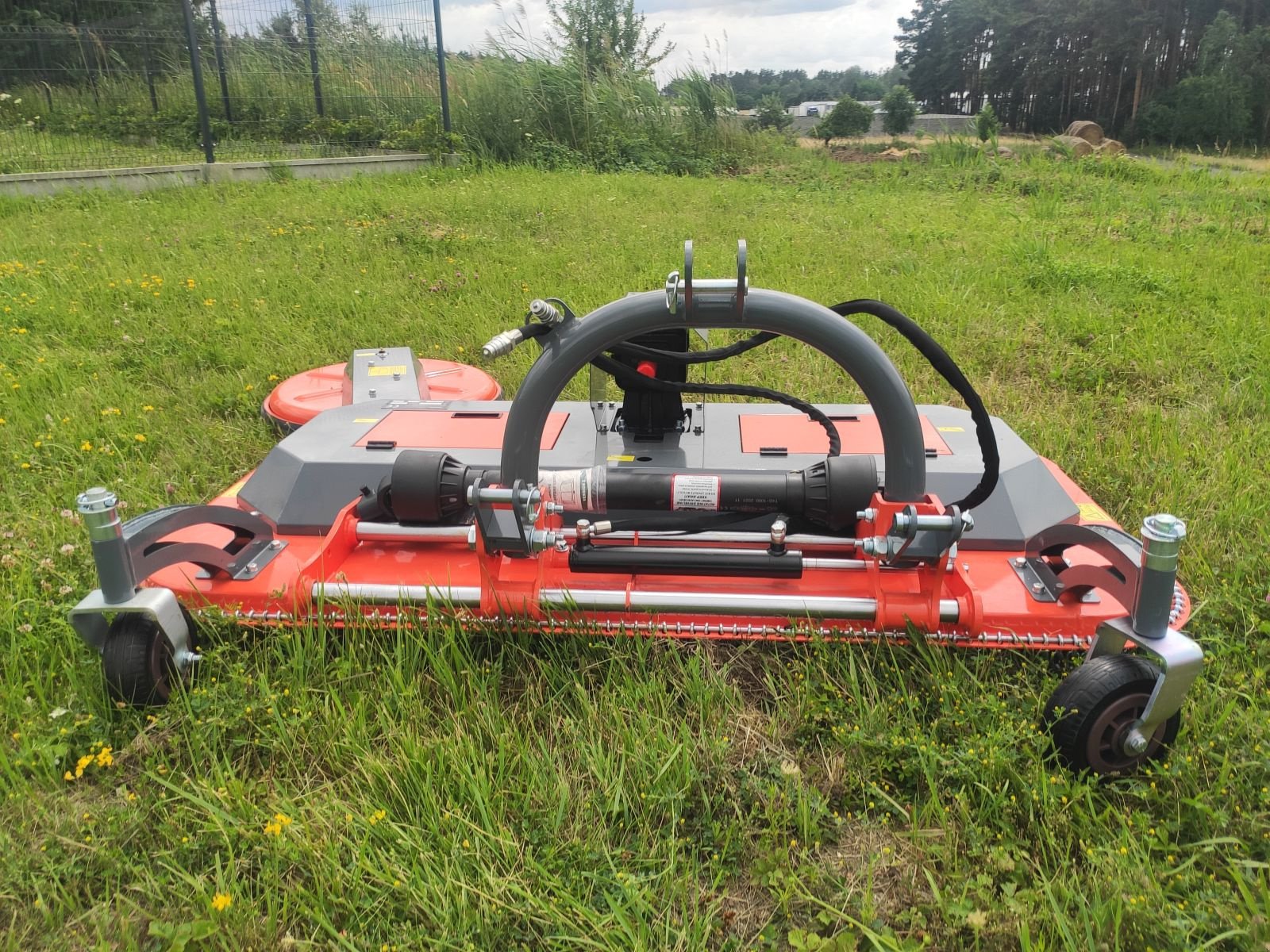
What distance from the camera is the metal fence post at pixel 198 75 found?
349 inches

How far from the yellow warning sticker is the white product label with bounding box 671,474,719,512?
1011mm

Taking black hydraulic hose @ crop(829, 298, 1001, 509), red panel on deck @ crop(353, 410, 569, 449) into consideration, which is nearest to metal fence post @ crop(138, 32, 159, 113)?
red panel on deck @ crop(353, 410, 569, 449)

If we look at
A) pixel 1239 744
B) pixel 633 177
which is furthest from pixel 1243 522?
pixel 633 177

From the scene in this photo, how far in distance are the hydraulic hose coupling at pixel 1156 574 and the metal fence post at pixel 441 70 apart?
10664 millimetres

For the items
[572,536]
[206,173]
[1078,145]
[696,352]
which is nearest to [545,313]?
[696,352]

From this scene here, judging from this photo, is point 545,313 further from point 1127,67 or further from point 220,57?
point 1127,67

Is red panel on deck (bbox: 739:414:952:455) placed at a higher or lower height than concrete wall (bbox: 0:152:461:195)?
lower

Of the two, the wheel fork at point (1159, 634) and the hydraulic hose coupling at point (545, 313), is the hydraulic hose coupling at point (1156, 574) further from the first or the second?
the hydraulic hose coupling at point (545, 313)

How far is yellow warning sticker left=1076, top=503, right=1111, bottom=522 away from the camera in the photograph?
A: 7.50ft

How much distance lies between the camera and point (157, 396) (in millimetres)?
3764

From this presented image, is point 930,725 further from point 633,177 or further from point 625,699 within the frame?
point 633,177

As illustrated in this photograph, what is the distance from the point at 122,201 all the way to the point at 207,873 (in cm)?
845

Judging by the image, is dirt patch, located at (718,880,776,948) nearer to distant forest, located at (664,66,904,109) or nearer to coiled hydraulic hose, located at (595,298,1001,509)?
coiled hydraulic hose, located at (595,298,1001,509)

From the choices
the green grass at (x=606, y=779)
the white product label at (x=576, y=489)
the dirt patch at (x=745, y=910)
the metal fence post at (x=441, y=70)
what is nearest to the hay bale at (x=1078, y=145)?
the metal fence post at (x=441, y=70)
